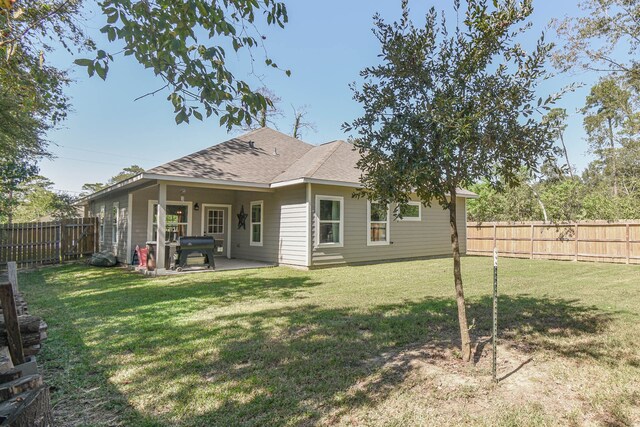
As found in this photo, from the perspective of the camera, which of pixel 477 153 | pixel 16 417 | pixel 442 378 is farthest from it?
pixel 477 153

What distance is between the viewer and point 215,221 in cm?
1312

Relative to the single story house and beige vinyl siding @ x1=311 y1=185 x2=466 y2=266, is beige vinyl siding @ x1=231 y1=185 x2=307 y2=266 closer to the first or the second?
the single story house

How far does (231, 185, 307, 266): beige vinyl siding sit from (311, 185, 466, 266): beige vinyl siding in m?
0.44

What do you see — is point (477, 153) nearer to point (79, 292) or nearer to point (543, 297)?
point (543, 297)

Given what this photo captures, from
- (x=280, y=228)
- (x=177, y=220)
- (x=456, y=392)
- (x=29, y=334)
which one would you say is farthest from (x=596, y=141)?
(x=29, y=334)

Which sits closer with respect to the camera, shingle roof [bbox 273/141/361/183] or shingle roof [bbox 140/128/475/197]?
shingle roof [bbox 140/128/475/197]

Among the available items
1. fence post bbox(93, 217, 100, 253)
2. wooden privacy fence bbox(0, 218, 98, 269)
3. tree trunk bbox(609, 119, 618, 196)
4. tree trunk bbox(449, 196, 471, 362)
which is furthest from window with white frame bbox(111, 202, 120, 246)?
→ tree trunk bbox(609, 119, 618, 196)

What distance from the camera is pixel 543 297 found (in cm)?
623

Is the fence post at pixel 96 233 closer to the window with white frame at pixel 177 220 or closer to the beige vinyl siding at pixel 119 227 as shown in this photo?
the beige vinyl siding at pixel 119 227

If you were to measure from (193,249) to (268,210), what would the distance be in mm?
2859

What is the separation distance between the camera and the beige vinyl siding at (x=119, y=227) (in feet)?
39.2

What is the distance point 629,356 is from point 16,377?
4.97 m

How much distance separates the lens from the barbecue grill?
970 centimetres

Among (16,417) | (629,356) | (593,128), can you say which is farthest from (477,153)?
(593,128)
